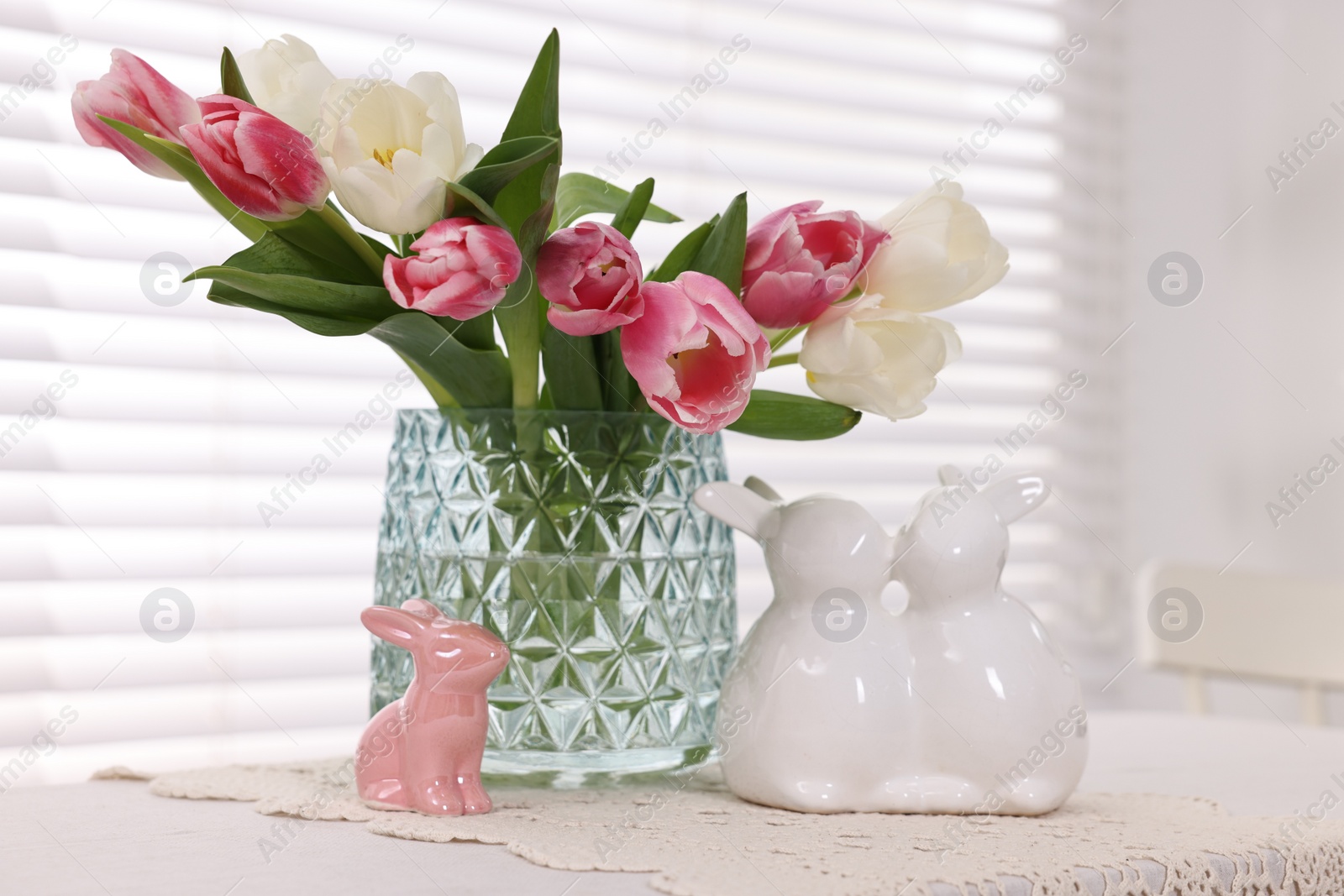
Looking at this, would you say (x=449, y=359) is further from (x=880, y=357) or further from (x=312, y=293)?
(x=880, y=357)

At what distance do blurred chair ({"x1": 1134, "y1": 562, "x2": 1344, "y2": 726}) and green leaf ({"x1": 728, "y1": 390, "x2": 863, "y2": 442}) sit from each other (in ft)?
2.81

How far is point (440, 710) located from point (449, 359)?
179mm

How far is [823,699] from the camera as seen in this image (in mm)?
607

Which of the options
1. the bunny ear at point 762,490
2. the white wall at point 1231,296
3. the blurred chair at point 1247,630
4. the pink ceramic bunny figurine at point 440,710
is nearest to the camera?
the pink ceramic bunny figurine at point 440,710

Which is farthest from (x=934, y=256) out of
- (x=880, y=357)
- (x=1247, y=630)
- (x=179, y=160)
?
(x=1247, y=630)

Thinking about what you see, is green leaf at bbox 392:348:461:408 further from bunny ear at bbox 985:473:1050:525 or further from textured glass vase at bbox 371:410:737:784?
bunny ear at bbox 985:473:1050:525

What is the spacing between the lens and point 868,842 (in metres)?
0.55

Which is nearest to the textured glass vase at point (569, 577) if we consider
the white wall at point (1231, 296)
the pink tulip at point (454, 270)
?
the pink tulip at point (454, 270)

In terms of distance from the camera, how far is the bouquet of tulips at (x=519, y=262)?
1.75 feet

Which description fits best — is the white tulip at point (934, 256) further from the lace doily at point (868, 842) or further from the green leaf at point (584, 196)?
the lace doily at point (868, 842)

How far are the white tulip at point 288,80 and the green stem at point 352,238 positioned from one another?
0.13 ft

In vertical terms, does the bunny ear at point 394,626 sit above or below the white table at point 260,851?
above

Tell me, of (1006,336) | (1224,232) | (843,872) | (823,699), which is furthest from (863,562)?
(1224,232)

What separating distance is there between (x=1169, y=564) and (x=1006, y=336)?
0.66 meters
